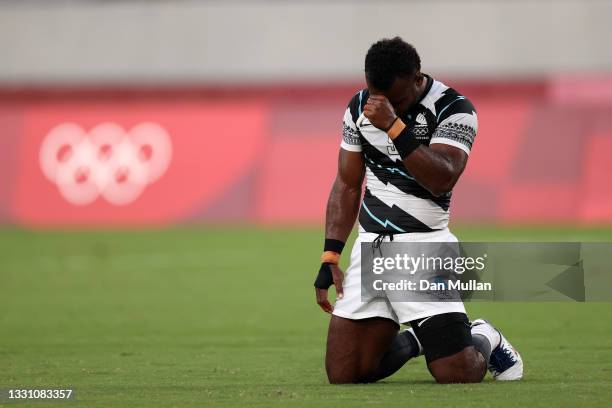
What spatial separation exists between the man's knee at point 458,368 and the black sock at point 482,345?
0.13m

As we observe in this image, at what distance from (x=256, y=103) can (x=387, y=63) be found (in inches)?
775

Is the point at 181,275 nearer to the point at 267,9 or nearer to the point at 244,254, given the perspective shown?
the point at 244,254

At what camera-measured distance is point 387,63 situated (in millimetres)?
7566

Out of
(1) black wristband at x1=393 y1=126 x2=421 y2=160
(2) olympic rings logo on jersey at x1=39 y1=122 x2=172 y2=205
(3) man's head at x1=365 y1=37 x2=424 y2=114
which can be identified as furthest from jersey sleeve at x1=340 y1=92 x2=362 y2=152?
(2) olympic rings logo on jersey at x1=39 y1=122 x2=172 y2=205

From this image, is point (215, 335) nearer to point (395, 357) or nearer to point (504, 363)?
point (395, 357)

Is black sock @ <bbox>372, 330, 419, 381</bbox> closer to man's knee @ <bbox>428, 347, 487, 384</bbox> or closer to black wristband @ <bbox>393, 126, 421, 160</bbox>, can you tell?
man's knee @ <bbox>428, 347, 487, 384</bbox>

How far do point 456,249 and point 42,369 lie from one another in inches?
117

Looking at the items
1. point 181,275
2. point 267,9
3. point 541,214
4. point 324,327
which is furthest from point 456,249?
point 267,9

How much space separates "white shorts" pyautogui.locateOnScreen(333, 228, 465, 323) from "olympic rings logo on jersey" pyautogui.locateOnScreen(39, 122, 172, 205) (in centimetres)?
1774

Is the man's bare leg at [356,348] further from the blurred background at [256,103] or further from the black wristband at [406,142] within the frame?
the blurred background at [256,103]

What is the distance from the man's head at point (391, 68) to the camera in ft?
24.9

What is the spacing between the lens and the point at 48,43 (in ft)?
113

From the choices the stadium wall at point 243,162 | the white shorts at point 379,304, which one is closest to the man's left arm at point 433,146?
the white shorts at point 379,304

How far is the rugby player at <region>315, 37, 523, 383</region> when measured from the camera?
7918 millimetres
